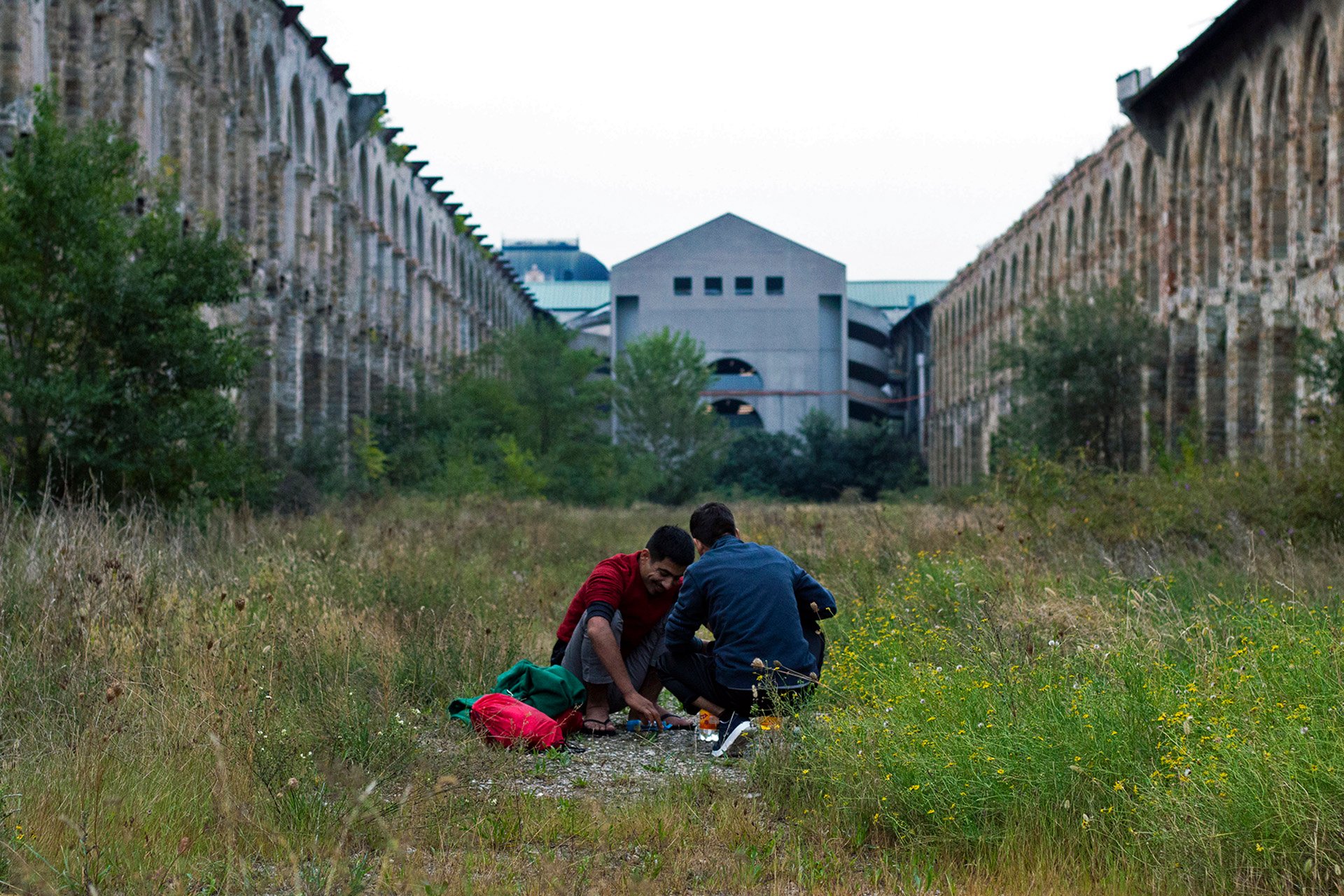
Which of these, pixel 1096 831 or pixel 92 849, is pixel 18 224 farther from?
pixel 1096 831

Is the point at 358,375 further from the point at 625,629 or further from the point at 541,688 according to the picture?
the point at 541,688

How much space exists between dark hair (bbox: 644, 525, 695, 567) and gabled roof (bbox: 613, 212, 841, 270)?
59542 mm

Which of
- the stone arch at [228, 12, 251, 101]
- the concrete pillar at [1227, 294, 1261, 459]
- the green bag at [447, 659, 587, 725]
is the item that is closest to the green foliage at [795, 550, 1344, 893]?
the green bag at [447, 659, 587, 725]

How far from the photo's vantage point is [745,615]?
7.59 m

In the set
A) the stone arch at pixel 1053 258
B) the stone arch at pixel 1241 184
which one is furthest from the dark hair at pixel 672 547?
the stone arch at pixel 1053 258

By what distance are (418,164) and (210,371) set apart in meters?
33.9

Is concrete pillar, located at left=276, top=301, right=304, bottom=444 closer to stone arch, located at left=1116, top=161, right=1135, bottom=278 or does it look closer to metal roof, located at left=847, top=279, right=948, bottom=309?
stone arch, located at left=1116, top=161, right=1135, bottom=278

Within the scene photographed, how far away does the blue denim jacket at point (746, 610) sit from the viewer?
24.9 feet

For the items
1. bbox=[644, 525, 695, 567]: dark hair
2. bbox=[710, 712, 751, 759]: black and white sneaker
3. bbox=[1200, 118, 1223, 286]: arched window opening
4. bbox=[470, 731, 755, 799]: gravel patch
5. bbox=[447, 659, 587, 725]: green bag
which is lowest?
bbox=[470, 731, 755, 799]: gravel patch

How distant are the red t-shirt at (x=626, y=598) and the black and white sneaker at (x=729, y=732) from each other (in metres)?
0.71

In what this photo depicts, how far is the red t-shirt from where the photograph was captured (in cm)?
798

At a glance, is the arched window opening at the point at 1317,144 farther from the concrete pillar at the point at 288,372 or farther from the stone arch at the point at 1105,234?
the concrete pillar at the point at 288,372

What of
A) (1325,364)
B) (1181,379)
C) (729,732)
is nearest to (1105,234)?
(1181,379)

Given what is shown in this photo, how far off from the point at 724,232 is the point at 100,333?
5279 centimetres
